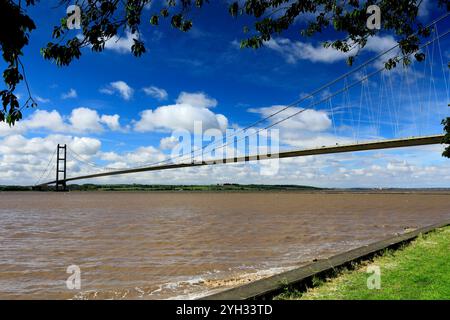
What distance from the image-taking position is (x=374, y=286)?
4.65 m

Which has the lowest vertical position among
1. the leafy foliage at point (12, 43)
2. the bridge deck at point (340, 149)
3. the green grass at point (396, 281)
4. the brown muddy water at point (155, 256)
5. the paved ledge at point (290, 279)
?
the brown muddy water at point (155, 256)

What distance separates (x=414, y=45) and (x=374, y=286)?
15.7 feet

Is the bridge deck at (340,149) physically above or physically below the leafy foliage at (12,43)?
above

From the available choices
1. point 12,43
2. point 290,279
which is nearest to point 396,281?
point 290,279

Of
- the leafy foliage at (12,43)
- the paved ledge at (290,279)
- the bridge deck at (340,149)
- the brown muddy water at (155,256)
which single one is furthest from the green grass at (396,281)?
the bridge deck at (340,149)

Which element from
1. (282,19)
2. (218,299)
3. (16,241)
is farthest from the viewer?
(16,241)

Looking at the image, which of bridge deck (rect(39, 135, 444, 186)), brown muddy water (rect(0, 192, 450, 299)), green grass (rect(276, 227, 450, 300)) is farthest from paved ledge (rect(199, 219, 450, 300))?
bridge deck (rect(39, 135, 444, 186))

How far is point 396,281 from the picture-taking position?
16.0ft

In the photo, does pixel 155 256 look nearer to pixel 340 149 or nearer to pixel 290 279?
pixel 290 279

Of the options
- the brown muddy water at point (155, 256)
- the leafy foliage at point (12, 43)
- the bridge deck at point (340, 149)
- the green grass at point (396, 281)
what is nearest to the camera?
the leafy foliage at point (12, 43)

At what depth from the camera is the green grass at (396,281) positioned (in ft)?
14.2

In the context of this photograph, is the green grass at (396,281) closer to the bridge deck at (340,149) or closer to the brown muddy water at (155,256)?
the brown muddy water at (155,256)
